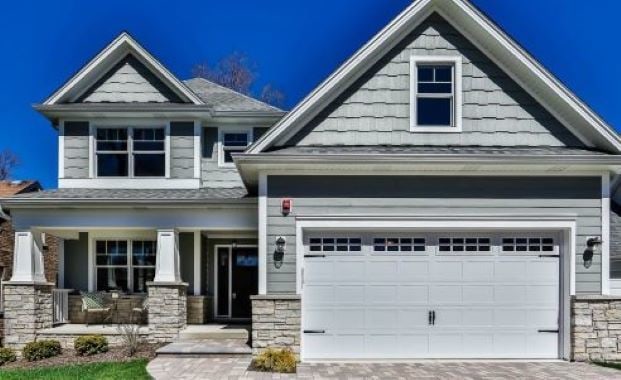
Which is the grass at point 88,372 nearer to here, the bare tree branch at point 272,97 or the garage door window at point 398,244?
the garage door window at point 398,244

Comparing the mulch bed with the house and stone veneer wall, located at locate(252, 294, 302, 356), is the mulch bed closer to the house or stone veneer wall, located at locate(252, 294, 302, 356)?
stone veneer wall, located at locate(252, 294, 302, 356)

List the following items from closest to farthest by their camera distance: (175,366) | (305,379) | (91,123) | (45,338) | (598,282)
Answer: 1. (305,379)
2. (175,366)
3. (598,282)
4. (45,338)
5. (91,123)

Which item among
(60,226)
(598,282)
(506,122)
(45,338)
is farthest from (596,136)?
(45,338)

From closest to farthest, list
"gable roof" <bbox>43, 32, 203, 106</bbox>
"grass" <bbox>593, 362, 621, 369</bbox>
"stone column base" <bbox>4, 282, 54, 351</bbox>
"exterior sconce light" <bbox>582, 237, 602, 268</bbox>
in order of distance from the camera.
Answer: "grass" <bbox>593, 362, 621, 369</bbox>, "exterior sconce light" <bbox>582, 237, 602, 268</bbox>, "stone column base" <bbox>4, 282, 54, 351</bbox>, "gable roof" <bbox>43, 32, 203, 106</bbox>

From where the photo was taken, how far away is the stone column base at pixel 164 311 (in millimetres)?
12344

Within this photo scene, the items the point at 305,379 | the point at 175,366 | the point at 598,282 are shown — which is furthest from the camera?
the point at 598,282

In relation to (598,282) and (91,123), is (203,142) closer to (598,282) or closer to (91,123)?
(91,123)

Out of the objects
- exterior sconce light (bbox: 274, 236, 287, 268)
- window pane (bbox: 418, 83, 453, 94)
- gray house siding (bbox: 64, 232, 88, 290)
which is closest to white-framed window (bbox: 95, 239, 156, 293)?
gray house siding (bbox: 64, 232, 88, 290)

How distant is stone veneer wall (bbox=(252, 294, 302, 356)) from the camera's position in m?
10.3

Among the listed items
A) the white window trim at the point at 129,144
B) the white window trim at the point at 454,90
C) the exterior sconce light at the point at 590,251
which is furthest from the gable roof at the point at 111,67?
the exterior sconce light at the point at 590,251

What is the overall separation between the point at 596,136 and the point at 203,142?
980 cm

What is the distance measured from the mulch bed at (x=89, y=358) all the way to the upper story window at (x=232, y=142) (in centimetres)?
561

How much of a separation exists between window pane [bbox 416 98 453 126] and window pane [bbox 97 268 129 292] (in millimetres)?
9385

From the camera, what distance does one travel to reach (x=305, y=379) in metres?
→ 8.84
